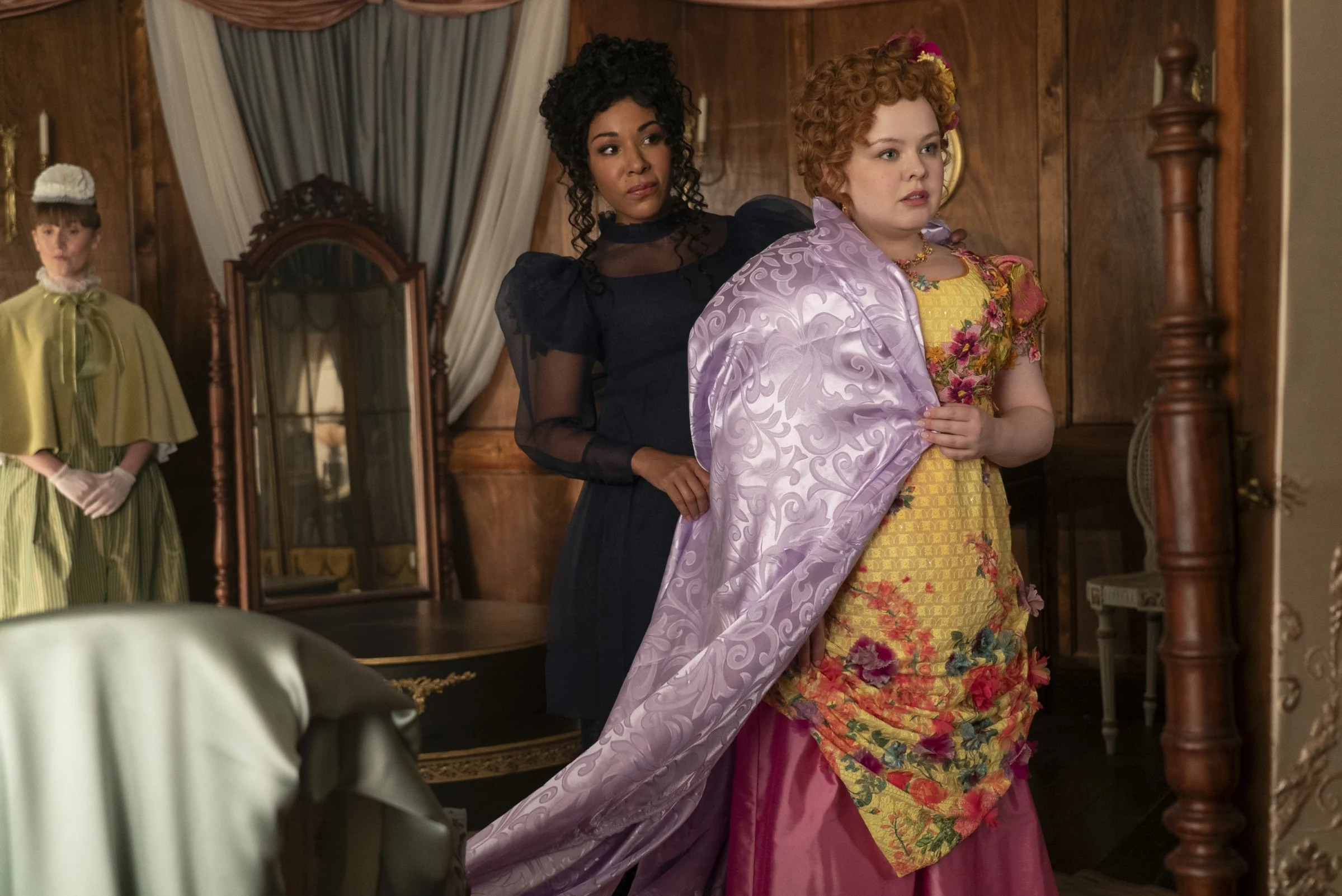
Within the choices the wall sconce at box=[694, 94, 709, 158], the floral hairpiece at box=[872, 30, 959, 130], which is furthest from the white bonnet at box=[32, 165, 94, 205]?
the floral hairpiece at box=[872, 30, 959, 130]

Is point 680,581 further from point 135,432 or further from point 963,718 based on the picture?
point 135,432

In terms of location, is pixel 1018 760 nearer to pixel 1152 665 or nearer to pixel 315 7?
pixel 1152 665

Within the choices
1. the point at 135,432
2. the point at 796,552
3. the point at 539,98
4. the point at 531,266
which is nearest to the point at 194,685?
the point at 796,552

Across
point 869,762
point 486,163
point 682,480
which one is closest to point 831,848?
point 869,762

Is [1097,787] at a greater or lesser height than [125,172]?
lesser

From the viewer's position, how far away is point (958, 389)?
1.89 metres

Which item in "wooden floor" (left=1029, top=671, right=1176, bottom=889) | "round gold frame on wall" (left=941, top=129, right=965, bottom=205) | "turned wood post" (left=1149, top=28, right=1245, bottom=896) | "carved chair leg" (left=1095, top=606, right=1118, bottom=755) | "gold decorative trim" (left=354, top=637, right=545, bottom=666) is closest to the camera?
"turned wood post" (left=1149, top=28, right=1245, bottom=896)

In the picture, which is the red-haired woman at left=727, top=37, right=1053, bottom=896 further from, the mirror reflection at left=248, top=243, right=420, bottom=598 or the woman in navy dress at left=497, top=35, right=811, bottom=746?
the mirror reflection at left=248, top=243, right=420, bottom=598

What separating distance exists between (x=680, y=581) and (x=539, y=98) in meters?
2.76

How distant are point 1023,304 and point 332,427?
8.54 ft

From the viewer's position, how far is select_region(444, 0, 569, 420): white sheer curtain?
4.49 metres

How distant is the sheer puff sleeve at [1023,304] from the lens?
6.45ft

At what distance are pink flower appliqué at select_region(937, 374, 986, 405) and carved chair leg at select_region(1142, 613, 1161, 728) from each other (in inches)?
94.9

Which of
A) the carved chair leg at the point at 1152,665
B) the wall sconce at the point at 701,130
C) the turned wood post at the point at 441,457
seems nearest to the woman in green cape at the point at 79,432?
the turned wood post at the point at 441,457
